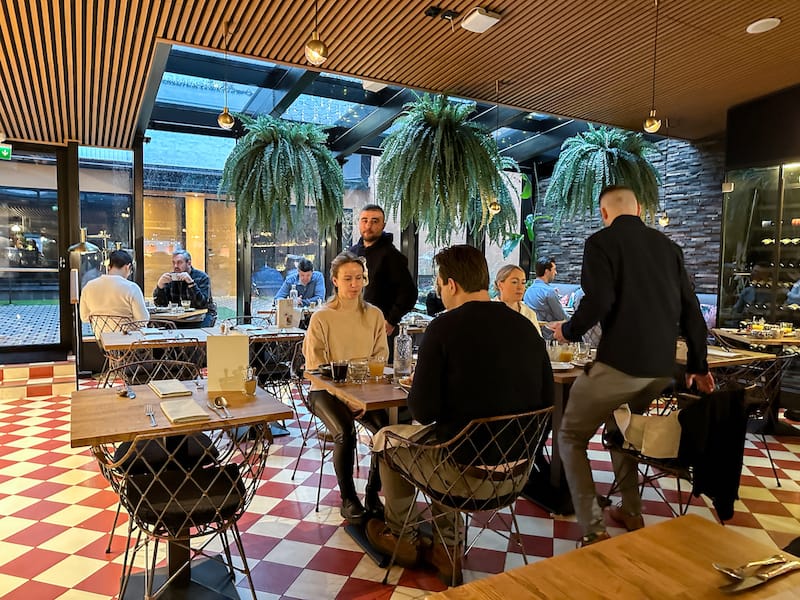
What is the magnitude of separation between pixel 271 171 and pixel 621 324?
14.1ft

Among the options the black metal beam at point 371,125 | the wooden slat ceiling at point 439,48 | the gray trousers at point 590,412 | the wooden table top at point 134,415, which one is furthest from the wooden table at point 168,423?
the black metal beam at point 371,125

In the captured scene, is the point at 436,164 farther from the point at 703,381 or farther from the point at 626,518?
the point at 626,518

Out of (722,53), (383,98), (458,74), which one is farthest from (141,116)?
(722,53)

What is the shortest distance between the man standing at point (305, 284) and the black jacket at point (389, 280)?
9.79 ft

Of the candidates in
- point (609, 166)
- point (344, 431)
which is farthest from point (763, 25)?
point (344, 431)

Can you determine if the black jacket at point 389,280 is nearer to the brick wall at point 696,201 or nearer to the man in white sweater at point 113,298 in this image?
the man in white sweater at point 113,298

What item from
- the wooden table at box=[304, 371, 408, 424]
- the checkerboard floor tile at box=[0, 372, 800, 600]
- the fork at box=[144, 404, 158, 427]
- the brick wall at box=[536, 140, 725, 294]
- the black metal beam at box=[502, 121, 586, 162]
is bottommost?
the checkerboard floor tile at box=[0, 372, 800, 600]

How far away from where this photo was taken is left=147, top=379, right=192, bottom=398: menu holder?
2.48 metres

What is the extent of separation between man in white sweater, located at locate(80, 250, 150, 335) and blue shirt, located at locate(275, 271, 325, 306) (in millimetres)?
1886

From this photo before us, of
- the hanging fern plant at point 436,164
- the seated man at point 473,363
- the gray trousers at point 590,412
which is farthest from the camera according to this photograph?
the hanging fern plant at point 436,164

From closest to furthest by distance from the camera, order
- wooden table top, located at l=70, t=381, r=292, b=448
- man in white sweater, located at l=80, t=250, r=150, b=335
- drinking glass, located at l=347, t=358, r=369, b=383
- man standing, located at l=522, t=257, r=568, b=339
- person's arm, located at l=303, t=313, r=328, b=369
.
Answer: wooden table top, located at l=70, t=381, r=292, b=448 < drinking glass, located at l=347, t=358, r=369, b=383 < person's arm, located at l=303, t=313, r=328, b=369 < man in white sweater, located at l=80, t=250, r=150, b=335 < man standing, located at l=522, t=257, r=568, b=339

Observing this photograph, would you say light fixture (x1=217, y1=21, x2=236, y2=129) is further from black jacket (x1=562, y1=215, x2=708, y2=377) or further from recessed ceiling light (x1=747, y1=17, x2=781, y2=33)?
recessed ceiling light (x1=747, y1=17, x2=781, y2=33)

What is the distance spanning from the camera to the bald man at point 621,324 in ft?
8.84

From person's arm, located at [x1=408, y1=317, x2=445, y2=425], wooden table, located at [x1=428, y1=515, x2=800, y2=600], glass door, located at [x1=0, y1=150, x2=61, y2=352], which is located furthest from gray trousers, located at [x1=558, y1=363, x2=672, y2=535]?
glass door, located at [x1=0, y1=150, x2=61, y2=352]
